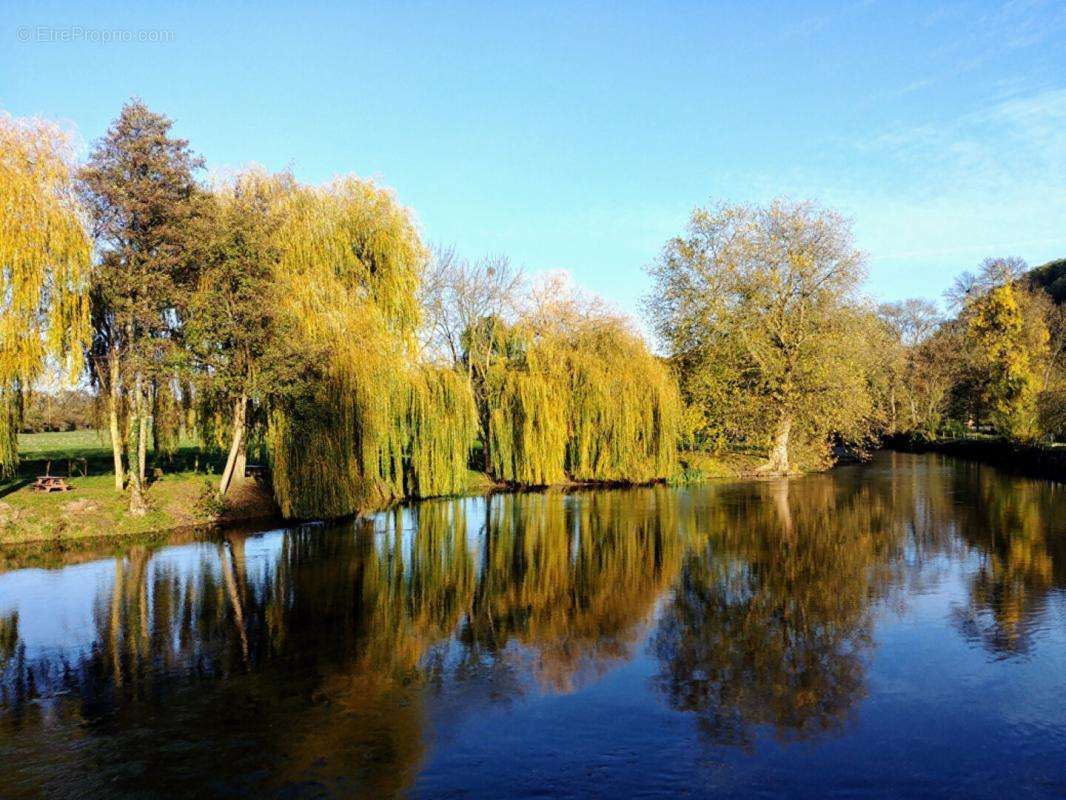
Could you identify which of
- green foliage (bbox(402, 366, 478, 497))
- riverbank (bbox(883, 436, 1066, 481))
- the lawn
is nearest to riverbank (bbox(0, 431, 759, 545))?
the lawn

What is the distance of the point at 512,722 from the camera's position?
29.6 feet

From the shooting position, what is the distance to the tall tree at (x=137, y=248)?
22.1 metres

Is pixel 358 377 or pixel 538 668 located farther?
pixel 358 377

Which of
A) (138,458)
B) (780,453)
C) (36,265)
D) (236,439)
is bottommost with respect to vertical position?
(780,453)

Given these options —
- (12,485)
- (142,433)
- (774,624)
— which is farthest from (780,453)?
(12,485)

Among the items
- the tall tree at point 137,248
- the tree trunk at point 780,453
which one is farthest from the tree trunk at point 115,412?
the tree trunk at point 780,453

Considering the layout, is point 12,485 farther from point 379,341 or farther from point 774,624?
point 774,624

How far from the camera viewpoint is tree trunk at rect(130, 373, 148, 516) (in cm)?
2241

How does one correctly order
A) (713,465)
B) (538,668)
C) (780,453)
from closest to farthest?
(538,668) → (713,465) → (780,453)

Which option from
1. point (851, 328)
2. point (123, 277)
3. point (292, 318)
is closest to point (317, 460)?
point (292, 318)

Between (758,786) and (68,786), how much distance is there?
21.8 feet

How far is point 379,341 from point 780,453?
2312 centimetres

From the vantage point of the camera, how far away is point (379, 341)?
26312 millimetres

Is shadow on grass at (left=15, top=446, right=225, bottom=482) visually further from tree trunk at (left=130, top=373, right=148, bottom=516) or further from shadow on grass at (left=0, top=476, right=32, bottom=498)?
tree trunk at (left=130, top=373, right=148, bottom=516)
